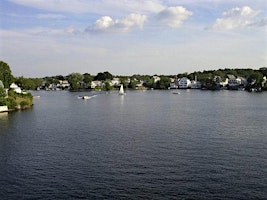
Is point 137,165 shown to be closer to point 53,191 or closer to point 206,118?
point 53,191

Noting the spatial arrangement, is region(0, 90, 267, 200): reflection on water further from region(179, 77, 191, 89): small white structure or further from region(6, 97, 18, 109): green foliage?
region(179, 77, 191, 89): small white structure

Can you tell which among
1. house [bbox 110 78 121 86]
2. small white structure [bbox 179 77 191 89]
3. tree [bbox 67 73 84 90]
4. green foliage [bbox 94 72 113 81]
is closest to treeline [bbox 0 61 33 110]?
tree [bbox 67 73 84 90]

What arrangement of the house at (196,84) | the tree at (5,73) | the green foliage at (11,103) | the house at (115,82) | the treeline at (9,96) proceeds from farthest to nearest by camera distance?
the house at (115,82) < the house at (196,84) < the tree at (5,73) < the green foliage at (11,103) < the treeline at (9,96)

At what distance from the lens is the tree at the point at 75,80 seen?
15500cm

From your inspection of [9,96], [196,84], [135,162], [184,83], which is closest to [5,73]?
[9,96]

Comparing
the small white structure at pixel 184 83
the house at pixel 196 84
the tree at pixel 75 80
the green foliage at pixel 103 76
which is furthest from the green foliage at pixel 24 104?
the green foliage at pixel 103 76

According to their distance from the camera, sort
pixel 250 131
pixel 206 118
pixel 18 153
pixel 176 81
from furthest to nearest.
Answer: pixel 176 81 < pixel 206 118 < pixel 250 131 < pixel 18 153

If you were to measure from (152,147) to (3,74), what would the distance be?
5175 centimetres

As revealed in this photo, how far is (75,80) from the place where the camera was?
156m

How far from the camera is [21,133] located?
109 ft

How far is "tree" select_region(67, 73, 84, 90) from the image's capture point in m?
155

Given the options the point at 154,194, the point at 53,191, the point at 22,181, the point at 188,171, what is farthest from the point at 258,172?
the point at 22,181

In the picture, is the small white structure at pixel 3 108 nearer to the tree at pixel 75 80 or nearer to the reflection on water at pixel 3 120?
Result: the reflection on water at pixel 3 120

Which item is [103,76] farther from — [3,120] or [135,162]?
[135,162]
